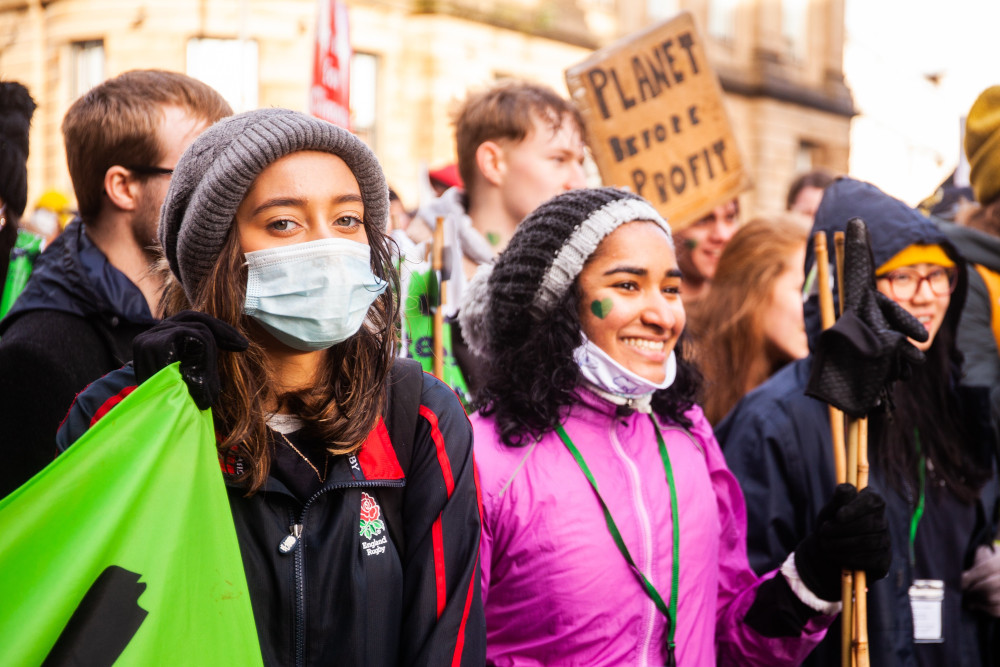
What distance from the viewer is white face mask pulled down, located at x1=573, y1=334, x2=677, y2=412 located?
2.72m

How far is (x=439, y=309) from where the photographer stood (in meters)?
3.19

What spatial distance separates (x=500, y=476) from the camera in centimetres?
262

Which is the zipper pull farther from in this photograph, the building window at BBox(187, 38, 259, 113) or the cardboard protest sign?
the building window at BBox(187, 38, 259, 113)

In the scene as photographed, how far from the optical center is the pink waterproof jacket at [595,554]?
8.28 ft

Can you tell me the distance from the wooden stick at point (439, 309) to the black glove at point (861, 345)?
1091 mm

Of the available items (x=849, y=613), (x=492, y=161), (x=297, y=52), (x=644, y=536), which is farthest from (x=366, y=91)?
(x=849, y=613)

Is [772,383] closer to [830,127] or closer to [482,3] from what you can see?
[482,3]

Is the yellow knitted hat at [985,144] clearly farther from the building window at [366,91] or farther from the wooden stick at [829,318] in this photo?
the building window at [366,91]

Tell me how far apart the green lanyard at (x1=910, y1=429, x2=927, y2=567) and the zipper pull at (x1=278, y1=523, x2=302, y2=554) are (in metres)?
1.97

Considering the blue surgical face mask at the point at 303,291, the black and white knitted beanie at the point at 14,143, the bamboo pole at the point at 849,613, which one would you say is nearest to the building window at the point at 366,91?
the black and white knitted beanie at the point at 14,143

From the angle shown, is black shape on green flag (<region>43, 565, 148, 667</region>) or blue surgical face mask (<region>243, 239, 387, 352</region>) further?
blue surgical face mask (<region>243, 239, 387, 352</region>)

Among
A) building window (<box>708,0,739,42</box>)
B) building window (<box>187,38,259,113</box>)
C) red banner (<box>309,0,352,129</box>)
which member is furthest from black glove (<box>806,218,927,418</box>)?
building window (<box>708,0,739,42</box>)

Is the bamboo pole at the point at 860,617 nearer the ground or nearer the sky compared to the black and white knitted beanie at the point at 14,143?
nearer the ground

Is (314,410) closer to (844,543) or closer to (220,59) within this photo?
(844,543)
